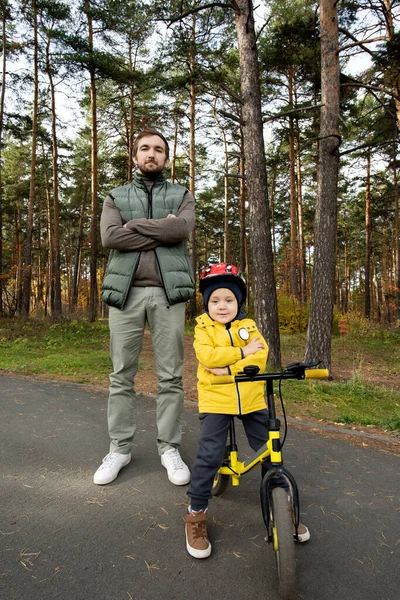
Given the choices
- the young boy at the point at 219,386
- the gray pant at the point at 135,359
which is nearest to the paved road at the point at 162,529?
the young boy at the point at 219,386

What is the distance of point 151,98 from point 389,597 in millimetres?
22773

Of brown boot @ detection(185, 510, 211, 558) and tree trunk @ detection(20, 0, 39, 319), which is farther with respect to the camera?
tree trunk @ detection(20, 0, 39, 319)

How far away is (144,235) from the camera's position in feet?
9.91

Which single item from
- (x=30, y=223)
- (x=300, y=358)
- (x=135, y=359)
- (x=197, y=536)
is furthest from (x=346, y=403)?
(x=30, y=223)

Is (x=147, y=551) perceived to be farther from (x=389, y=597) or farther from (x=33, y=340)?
(x=33, y=340)

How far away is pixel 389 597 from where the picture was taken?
1818 mm

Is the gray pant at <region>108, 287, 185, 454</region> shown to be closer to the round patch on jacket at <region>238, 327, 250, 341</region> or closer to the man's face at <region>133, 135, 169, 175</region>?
the round patch on jacket at <region>238, 327, 250, 341</region>

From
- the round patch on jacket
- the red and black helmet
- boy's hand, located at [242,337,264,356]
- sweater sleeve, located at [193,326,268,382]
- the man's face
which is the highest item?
the man's face

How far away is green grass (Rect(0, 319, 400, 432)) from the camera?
18.2 ft

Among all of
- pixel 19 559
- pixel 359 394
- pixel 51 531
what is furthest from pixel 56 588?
pixel 359 394

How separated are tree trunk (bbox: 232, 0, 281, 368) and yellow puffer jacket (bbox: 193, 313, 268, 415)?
529 centimetres

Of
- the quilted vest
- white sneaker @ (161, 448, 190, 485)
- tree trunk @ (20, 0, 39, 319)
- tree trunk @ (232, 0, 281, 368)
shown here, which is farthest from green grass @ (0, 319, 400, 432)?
the quilted vest

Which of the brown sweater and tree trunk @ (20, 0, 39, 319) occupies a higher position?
tree trunk @ (20, 0, 39, 319)

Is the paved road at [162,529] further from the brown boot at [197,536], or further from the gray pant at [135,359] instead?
the gray pant at [135,359]
